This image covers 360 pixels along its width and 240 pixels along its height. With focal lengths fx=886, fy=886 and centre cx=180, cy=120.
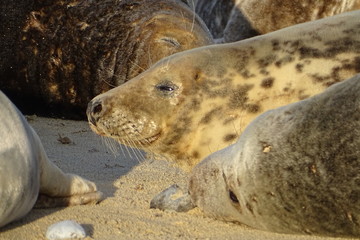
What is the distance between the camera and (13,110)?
3.92 meters

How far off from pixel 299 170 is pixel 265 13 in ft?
16.7

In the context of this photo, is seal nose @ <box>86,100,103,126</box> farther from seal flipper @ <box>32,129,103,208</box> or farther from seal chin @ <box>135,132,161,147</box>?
seal flipper @ <box>32,129,103,208</box>

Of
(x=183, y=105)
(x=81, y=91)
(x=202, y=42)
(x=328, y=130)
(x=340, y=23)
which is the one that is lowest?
(x=81, y=91)

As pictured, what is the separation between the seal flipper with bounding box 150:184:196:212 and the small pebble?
26.0 inches

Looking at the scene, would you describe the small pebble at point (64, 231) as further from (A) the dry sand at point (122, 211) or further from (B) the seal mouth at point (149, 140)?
(B) the seal mouth at point (149, 140)

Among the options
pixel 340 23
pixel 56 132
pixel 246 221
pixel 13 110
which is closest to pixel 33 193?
pixel 13 110

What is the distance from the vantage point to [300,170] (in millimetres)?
3361

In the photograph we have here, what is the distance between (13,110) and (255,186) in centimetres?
116

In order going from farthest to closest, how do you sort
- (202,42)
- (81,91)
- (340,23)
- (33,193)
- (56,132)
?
(81,91), (202,42), (56,132), (340,23), (33,193)

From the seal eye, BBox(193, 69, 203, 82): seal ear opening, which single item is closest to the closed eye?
the seal eye

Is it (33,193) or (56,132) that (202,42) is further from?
(33,193)

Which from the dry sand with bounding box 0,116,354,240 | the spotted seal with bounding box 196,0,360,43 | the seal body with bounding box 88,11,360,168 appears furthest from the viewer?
the spotted seal with bounding box 196,0,360,43

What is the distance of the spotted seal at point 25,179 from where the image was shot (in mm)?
3660

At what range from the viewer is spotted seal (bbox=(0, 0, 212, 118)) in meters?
7.32
